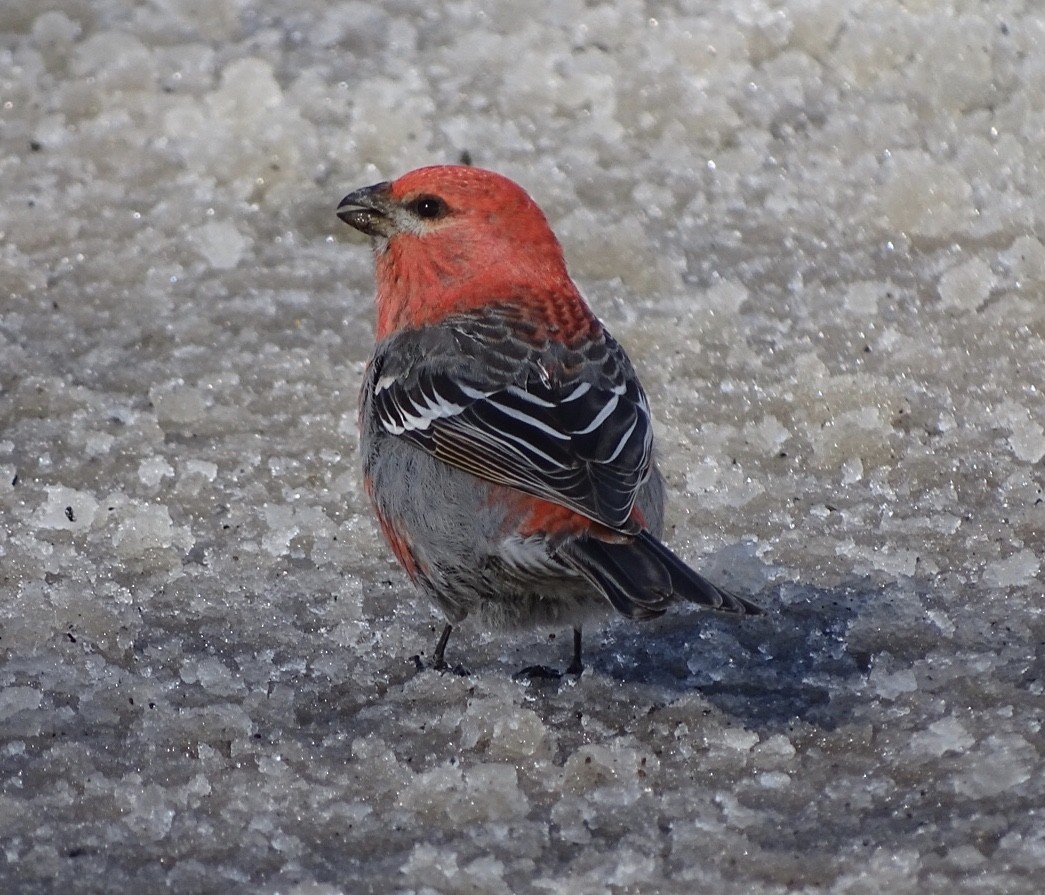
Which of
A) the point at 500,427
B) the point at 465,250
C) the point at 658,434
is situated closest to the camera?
the point at 500,427

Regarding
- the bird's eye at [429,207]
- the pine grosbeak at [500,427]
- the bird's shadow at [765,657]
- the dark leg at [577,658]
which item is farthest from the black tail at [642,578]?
the bird's eye at [429,207]

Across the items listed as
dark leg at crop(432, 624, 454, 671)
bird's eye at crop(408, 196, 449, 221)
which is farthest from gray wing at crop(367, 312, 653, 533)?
dark leg at crop(432, 624, 454, 671)

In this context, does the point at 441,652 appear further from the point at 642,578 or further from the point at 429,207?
the point at 429,207

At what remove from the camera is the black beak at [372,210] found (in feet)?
13.7

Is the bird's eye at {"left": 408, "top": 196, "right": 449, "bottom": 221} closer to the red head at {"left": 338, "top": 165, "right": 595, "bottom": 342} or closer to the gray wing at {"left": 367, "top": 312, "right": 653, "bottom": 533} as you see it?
the red head at {"left": 338, "top": 165, "right": 595, "bottom": 342}

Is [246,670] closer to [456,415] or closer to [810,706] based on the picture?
[456,415]

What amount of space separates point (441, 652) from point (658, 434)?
112 cm

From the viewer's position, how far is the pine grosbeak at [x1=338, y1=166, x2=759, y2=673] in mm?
3346

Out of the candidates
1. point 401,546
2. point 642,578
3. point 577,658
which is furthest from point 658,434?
point 642,578

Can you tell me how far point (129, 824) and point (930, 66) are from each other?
3957mm

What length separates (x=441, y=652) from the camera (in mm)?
3744

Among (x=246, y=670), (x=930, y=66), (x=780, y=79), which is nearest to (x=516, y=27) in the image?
(x=780, y=79)

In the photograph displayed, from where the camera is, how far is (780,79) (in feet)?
18.1

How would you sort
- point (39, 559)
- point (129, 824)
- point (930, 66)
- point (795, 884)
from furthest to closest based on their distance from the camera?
point (930, 66) → point (39, 559) → point (129, 824) → point (795, 884)
